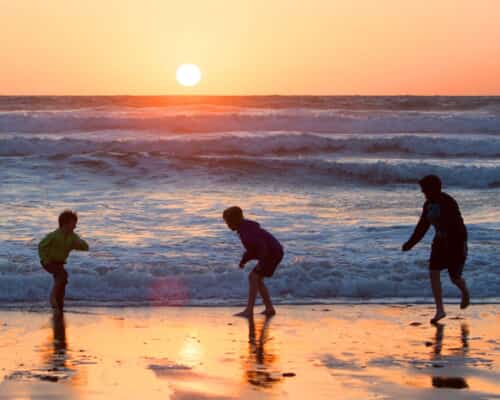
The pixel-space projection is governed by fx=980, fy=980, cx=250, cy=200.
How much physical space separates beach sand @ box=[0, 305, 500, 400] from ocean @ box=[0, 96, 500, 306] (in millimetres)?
1000

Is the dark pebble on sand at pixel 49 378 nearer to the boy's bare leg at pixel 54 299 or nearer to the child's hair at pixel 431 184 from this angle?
the boy's bare leg at pixel 54 299

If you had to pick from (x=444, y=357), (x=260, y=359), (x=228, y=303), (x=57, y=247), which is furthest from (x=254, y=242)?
(x=444, y=357)

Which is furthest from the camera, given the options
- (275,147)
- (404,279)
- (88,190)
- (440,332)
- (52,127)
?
(52,127)

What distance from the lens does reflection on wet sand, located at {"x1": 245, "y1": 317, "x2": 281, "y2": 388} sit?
6.18 m

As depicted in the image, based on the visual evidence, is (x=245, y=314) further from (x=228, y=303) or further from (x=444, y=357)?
(x=444, y=357)

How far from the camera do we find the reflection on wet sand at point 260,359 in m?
6.18

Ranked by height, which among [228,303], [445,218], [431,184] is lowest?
[228,303]

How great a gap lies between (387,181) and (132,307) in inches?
547

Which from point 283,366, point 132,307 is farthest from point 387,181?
point 283,366

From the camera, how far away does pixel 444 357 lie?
6902 mm

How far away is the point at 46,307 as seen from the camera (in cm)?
932

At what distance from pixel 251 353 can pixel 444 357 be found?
53.8 inches

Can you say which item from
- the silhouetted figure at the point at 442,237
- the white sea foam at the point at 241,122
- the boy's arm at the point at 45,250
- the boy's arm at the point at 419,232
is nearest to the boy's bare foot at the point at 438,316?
the silhouetted figure at the point at 442,237

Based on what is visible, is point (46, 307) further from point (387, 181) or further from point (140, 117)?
point (140, 117)
